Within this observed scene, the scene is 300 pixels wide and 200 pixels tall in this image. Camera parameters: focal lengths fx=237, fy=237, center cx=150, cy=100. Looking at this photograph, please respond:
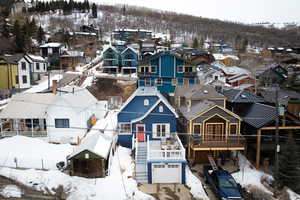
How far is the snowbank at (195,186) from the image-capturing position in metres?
16.2

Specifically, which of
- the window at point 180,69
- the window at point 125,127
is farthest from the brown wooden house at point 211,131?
the window at point 180,69

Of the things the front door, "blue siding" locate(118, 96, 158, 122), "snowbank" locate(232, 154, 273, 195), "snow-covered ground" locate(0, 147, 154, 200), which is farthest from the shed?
"snowbank" locate(232, 154, 273, 195)

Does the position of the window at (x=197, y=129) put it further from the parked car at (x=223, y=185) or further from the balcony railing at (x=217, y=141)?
the parked car at (x=223, y=185)

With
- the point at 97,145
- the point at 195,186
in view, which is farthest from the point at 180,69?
the point at 195,186

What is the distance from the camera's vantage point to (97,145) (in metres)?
17.9

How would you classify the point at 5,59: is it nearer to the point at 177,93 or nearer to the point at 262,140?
the point at 177,93

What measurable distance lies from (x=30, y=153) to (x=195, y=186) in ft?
43.8

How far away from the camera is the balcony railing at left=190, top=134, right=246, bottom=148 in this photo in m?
19.6

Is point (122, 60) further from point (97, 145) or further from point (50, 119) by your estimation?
point (97, 145)

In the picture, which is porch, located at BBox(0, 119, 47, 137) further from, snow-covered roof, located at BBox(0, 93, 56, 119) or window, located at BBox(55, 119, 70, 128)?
window, located at BBox(55, 119, 70, 128)

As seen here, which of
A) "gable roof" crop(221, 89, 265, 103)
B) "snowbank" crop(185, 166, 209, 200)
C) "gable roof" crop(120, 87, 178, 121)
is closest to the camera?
"snowbank" crop(185, 166, 209, 200)

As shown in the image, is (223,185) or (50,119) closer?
(223,185)

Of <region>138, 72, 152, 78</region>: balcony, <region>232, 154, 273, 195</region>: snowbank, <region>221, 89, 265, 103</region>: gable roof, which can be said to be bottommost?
<region>232, 154, 273, 195</region>: snowbank

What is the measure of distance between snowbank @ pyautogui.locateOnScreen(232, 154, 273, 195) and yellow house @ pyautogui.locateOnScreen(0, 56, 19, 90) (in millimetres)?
36252
